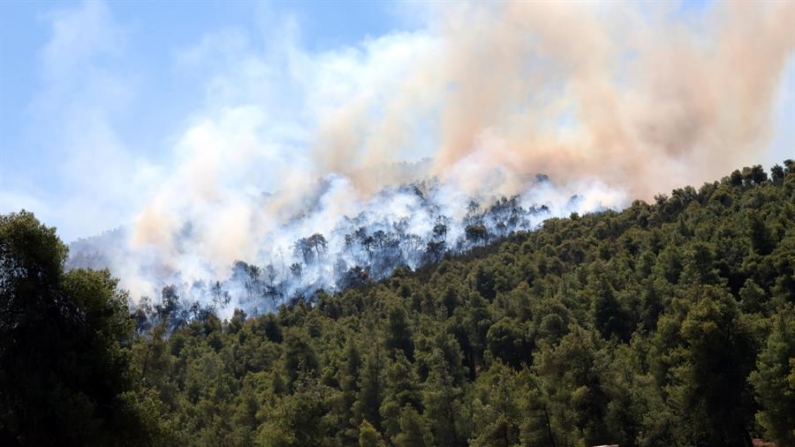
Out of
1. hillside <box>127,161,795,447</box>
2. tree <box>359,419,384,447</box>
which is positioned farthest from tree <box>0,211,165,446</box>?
tree <box>359,419,384,447</box>

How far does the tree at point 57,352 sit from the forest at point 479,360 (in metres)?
0.06

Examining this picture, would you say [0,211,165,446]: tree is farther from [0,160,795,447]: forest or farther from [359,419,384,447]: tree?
[359,419,384,447]: tree

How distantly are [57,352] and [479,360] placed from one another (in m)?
86.1

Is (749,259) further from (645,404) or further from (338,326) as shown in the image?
(338,326)

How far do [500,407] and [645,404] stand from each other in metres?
11.1

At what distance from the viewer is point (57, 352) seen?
81.8 feet

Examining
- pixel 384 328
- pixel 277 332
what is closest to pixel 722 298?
pixel 384 328

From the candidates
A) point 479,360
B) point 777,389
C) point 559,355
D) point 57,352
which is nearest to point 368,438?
point 559,355

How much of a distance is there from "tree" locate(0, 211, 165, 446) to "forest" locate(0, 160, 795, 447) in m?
0.06

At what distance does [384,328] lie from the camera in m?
105

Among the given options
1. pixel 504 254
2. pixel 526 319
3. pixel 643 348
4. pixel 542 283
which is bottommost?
pixel 643 348

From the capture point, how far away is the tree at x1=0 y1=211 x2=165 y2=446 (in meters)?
23.8

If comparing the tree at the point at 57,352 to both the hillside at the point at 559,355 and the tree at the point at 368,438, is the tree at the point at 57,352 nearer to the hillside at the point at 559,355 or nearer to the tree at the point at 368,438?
the hillside at the point at 559,355

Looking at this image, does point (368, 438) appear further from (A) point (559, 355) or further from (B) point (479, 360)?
(B) point (479, 360)
